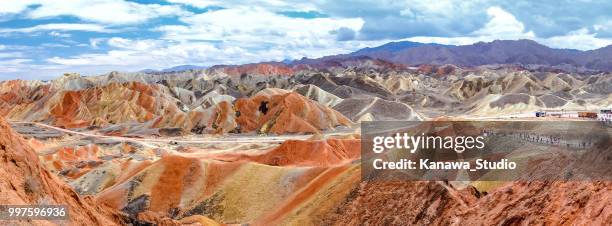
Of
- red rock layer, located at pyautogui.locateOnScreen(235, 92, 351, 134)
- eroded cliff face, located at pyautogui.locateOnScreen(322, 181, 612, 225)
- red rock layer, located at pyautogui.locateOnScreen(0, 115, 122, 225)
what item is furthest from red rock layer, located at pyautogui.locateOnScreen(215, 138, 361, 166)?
red rock layer, located at pyautogui.locateOnScreen(235, 92, 351, 134)

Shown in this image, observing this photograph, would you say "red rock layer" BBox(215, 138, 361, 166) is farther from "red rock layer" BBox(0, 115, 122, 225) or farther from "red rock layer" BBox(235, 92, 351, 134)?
"red rock layer" BBox(235, 92, 351, 134)

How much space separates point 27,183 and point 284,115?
109 metres

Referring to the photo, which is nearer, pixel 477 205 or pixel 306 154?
pixel 477 205

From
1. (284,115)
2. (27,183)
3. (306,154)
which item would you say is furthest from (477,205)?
(284,115)

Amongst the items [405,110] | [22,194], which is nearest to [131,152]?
[405,110]

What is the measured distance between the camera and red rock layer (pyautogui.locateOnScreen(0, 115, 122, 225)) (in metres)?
30.9

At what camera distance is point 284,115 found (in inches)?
5536

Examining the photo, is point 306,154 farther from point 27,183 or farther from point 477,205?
point 27,183

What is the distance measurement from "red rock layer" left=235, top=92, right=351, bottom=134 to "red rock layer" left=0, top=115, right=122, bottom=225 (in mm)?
99211

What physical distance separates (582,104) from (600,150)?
14788 centimetres

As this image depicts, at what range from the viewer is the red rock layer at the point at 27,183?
3091 centimetres

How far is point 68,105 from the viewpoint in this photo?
194 metres

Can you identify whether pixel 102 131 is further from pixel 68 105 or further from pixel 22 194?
pixel 22 194

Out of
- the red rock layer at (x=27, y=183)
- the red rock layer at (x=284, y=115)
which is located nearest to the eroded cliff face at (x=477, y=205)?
the red rock layer at (x=27, y=183)
